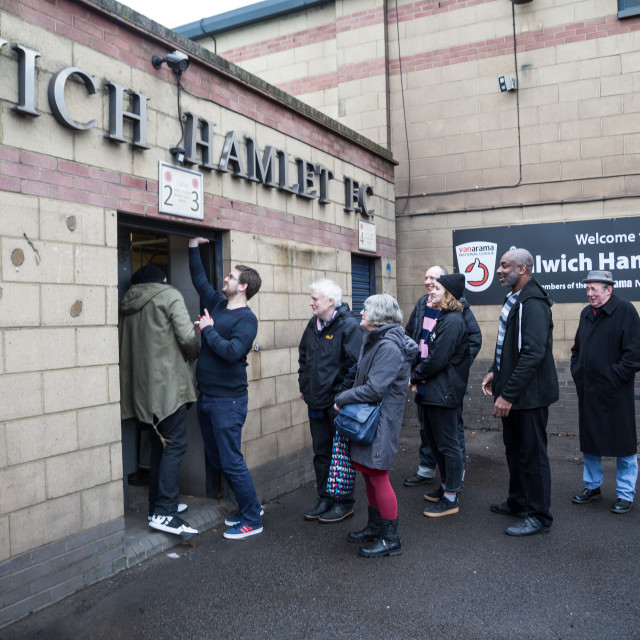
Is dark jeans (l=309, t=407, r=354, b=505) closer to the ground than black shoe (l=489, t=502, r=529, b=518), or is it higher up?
higher up

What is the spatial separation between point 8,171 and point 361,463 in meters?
2.68

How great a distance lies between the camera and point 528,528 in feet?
14.3

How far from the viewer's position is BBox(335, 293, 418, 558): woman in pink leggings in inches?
152

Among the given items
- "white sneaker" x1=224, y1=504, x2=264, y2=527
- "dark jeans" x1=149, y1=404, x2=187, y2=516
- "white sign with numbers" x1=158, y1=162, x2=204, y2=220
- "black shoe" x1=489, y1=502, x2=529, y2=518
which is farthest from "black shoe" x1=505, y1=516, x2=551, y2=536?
"white sign with numbers" x1=158, y1=162, x2=204, y2=220

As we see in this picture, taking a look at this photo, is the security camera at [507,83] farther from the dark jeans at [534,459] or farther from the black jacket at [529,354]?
the dark jeans at [534,459]

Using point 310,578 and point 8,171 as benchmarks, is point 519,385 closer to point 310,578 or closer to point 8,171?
point 310,578

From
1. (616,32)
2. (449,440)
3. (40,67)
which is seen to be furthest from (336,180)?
(616,32)

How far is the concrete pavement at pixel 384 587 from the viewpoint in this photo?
3164 mm

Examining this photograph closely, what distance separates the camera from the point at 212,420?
14.4ft

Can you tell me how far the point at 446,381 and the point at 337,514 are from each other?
1348 millimetres

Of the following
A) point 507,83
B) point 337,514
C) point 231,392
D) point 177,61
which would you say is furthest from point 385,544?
point 507,83

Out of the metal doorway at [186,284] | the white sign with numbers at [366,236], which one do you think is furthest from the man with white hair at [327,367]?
the white sign with numbers at [366,236]

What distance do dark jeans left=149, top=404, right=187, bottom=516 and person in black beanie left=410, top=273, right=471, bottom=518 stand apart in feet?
6.07

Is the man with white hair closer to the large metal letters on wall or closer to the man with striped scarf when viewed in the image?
the man with striped scarf
